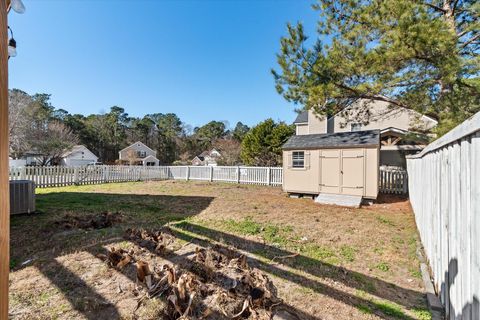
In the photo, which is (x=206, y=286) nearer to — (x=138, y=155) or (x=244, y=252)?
(x=244, y=252)

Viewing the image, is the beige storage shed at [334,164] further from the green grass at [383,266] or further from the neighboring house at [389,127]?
the green grass at [383,266]

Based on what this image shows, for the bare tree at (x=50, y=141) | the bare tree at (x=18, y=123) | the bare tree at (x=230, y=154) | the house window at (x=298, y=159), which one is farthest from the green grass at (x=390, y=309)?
the bare tree at (x=50, y=141)

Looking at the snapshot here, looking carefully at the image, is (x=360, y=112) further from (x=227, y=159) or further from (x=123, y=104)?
(x=123, y=104)

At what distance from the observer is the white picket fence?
11516 millimetres

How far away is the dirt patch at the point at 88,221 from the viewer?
5160 millimetres

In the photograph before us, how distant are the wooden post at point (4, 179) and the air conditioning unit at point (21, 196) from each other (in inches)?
267

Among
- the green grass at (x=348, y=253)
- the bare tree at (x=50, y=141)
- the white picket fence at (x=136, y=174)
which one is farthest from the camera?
the bare tree at (x=50, y=141)

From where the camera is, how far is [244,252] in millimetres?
4027

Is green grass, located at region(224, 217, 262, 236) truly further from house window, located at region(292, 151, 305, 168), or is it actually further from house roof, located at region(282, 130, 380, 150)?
house roof, located at region(282, 130, 380, 150)

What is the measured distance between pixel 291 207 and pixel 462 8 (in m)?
7.43

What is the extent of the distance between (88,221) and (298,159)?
25.2 feet

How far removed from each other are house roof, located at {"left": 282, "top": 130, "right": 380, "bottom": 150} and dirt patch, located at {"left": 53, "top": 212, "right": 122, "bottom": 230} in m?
7.27

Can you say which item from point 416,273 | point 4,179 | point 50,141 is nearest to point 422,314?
point 416,273

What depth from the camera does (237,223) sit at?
5.79m
